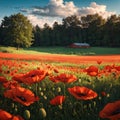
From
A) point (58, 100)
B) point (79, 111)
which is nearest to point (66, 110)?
point (79, 111)

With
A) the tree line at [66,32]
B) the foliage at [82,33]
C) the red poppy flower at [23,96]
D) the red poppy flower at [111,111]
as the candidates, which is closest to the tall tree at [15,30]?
the tree line at [66,32]

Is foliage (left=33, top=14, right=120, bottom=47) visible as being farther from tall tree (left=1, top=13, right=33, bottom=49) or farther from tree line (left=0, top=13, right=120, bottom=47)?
tall tree (left=1, top=13, right=33, bottom=49)

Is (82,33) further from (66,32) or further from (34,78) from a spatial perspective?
(34,78)

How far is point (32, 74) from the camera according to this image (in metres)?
2.91

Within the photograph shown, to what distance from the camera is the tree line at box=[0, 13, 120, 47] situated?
38.2 metres

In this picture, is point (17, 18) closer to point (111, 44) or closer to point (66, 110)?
point (111, 44)

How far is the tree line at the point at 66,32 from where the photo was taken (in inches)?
1502

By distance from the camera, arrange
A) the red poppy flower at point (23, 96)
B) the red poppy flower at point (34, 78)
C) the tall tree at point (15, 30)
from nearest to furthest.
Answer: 1. the red poppy flower at point (23, 96)
2. the red poppy flower at point (34, 78)
3. the tall tree at point (15, 30)

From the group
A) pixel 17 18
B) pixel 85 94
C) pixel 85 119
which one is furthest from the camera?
pixel 17 18

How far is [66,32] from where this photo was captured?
5338cm

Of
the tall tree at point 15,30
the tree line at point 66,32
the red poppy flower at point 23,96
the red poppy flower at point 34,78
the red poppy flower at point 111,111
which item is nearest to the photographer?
the red poppy flower at point 111,111

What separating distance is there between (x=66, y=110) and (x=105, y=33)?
1847 inches

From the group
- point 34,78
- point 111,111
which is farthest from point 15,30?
point 111,111

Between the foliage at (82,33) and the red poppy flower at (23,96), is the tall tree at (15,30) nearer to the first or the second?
the foliage at (82,33)
